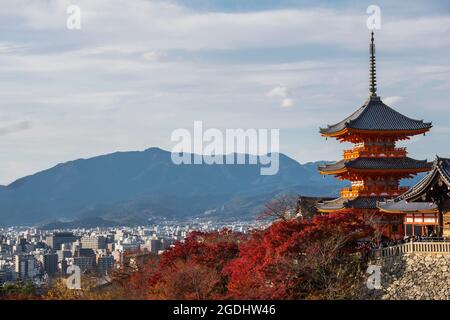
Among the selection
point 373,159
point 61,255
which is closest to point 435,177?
point 373,159

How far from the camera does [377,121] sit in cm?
3300

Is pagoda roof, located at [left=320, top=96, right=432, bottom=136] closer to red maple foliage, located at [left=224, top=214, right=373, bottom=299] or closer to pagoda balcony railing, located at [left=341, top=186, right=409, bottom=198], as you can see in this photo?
pagoda balcony railing, located at [left=341, top=186, right=409, bottom=198]

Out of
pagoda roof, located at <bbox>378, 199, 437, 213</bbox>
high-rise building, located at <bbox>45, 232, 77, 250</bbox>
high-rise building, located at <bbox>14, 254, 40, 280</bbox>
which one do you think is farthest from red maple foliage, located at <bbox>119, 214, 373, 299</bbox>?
high-rise building, located at <bbox>45, 232, 77, 250</bbox>

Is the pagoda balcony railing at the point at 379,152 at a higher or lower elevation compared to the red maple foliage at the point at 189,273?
higher

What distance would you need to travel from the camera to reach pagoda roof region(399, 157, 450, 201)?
23344 millimetres

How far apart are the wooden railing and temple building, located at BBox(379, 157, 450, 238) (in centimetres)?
161

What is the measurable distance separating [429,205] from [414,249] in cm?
462

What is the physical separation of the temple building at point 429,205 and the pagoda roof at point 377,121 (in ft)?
13.9

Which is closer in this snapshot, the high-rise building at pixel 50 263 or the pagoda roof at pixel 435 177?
the pagoda roof at pixel 435 177

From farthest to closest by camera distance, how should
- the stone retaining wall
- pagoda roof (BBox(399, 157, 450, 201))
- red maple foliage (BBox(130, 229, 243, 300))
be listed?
red maple foliage (BBox(130, 229, 243, 300))
pagoda roof (BBox(399, 157, 450, 201))
the stone retaining wall

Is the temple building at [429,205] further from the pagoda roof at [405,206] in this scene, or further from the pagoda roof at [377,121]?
the pagoda roof at [377,121]

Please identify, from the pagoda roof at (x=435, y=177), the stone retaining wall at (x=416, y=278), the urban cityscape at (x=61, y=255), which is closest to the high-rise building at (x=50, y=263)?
the urban cityscape at (x=61, y=255)

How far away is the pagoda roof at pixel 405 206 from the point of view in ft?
87.5
